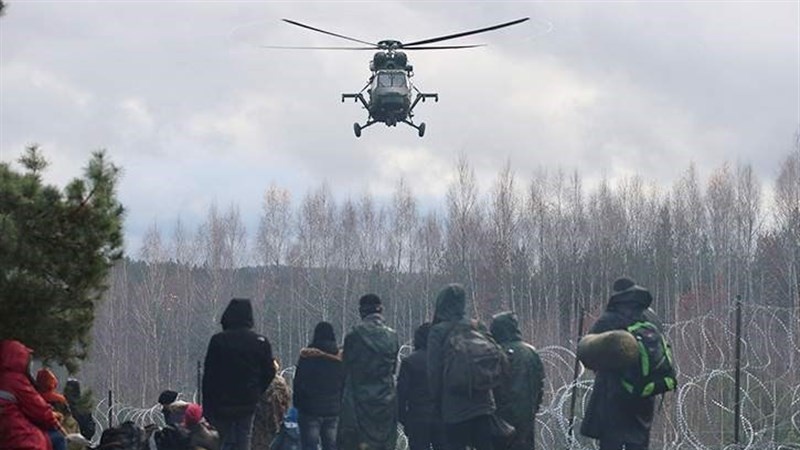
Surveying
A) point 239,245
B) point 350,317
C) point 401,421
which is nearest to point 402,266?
point 350,317

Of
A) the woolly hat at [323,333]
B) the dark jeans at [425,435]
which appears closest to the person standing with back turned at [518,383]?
the dark jeans at [425,435]

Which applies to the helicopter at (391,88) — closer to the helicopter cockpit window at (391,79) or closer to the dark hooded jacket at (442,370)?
the helicopter cockpit window at (391,79)

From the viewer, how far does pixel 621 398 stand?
10.7 metres

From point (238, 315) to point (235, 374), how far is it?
43cm

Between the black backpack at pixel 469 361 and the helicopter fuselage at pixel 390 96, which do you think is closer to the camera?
the black backpack at pixel 469 361

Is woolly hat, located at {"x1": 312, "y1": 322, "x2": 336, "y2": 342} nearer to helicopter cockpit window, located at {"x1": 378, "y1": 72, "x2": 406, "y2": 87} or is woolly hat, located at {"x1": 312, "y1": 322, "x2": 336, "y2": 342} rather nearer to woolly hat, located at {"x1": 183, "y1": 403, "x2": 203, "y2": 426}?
woolly hat, located at {"x1": 183, "y1": 403, "x2": 203, "y2": 426}

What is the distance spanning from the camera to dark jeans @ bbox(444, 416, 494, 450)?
1120 centimetres

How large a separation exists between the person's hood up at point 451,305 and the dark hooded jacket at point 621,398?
3.32ft

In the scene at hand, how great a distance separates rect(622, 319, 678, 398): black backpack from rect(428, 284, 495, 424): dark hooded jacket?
109 centimetres

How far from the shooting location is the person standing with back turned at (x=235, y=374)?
11.1 meters

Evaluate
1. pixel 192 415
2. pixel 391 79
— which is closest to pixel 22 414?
pixel 192 415

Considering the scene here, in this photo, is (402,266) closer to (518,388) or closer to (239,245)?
(239,245)

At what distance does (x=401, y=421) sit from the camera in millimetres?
12617

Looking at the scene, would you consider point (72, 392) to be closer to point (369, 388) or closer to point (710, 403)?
point (369, 388)
